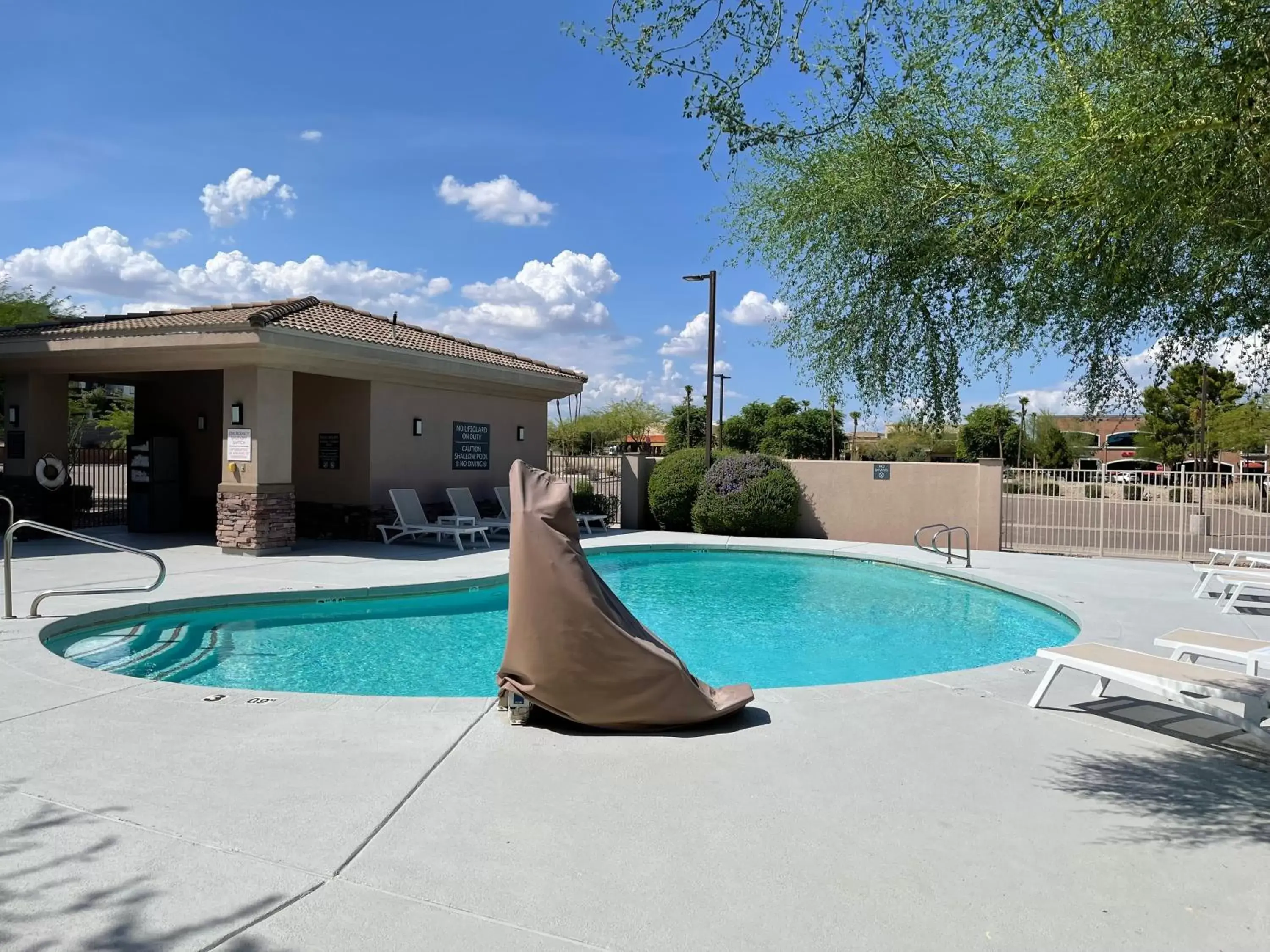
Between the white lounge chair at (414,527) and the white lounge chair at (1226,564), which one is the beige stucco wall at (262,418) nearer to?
the white lounge chair at (414,527)

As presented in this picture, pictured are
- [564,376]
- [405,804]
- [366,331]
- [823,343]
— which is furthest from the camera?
[564,376]

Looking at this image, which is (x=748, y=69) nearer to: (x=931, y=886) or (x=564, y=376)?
(x=931, y=886)

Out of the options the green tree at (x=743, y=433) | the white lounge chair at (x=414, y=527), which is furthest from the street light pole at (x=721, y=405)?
the white lounge chair at (x=414, y=527)

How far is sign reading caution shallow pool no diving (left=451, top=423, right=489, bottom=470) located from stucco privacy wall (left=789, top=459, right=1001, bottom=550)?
22.0 feet

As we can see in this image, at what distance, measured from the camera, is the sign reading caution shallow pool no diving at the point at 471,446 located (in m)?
18.0

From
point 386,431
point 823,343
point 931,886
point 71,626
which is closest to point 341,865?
point 931,886

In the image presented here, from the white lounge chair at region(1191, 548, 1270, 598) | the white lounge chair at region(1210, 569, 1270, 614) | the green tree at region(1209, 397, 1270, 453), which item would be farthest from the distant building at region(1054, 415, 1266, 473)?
the white lounge chair at region(1210, 569, 1270, 614)

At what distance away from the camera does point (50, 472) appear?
1577cm

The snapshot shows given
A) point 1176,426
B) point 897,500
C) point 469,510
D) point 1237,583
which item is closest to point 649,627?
point 469,510

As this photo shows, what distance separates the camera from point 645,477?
20.4m

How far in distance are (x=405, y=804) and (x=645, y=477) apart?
1646 centimetres

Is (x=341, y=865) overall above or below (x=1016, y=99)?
below

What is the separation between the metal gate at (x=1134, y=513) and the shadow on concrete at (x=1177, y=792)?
12.1 metres

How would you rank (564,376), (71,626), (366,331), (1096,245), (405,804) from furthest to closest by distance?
(564,376)
(366,331)
(71,626)
(1096,245)
(405,804)
